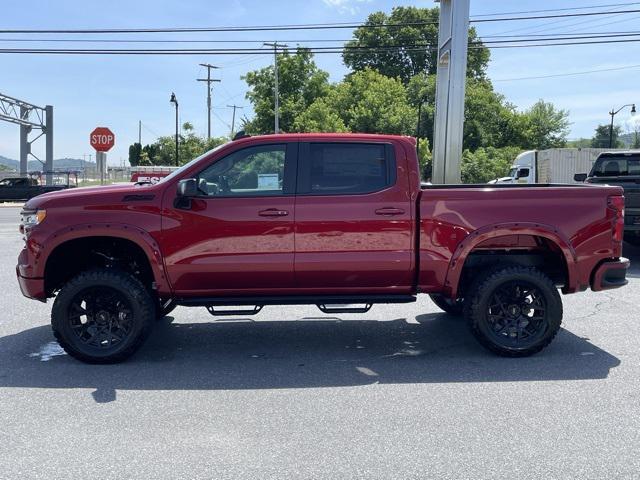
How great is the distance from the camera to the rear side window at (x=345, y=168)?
5.66 m

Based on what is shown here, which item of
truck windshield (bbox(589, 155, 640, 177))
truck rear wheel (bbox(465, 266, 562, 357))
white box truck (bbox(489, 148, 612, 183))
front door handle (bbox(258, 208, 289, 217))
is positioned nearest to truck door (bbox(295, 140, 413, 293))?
front door handle (bbox(258, 208, 289, 217))

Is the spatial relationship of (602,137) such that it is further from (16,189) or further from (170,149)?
(16,189)

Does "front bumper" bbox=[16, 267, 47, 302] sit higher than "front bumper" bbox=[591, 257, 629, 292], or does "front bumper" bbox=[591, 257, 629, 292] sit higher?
"front bumper" bbox=[591, 257, 629, 292]

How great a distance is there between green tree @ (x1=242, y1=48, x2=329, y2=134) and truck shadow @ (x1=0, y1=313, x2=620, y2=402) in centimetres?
5245

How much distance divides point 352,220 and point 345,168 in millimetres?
534

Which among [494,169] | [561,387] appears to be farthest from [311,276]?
[494,169]

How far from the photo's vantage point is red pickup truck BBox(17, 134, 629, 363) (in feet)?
18.0

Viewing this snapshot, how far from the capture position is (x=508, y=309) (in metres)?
5.82

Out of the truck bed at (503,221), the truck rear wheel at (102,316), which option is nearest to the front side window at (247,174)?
the truck rear wheel at (102,316)

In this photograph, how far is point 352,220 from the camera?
5543mm

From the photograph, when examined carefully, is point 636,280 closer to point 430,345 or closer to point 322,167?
point 430,345

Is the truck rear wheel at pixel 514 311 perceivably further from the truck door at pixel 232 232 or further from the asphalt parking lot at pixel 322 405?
the truck door at pixel 232 232

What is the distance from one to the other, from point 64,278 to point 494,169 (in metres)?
44.0

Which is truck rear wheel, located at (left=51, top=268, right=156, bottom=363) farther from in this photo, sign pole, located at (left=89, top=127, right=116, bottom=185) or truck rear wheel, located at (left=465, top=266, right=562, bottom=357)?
sign pole, located at (left=89, top=127, right=116, bottom=185)
